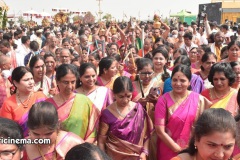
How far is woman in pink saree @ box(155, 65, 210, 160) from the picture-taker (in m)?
3.39

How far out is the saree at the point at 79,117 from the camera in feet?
11.0

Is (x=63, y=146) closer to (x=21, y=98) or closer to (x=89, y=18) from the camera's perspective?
(x=21, y=98)

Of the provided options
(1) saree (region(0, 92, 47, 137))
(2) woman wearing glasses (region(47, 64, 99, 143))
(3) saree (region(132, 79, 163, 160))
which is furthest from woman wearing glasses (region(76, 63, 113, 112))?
(1) saree (region(0, 92, 47, 137))

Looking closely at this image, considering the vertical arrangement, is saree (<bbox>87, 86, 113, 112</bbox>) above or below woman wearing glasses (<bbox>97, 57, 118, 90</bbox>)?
below

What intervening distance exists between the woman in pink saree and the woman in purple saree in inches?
8.0

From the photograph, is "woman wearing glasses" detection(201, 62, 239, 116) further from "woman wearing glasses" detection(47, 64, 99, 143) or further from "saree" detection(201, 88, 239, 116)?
"woman wearing glasses" detection(47, 64, 99, 143)

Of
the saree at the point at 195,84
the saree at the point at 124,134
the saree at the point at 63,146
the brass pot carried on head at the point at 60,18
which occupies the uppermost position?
the brass pot carried on head at the point at 60,18

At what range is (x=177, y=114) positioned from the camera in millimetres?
3418

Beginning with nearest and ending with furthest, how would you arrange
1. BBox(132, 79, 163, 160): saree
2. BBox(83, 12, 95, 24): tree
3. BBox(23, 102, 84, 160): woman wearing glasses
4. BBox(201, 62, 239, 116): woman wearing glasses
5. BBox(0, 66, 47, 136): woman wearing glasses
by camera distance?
BBox(23, 102, 84, 160): woman wearing glasses, BBox(0, 66, 47, 136): woman wearing glasses, BBox(201, 62, 239, 116): woman wearing glasses, BBox(132, 79, 163, 160): saree, BBox(83, 12, 95, 24): tree

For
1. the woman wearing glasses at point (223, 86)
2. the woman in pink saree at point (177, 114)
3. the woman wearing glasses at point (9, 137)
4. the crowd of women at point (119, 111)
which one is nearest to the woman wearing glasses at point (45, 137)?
the crowd of women at point (119, 111)

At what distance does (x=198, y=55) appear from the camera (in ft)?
19.7

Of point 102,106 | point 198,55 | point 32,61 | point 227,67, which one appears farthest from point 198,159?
point 198,55

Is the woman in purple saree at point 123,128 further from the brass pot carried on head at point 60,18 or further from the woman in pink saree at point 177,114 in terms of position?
the brass pot carried on head at point 60,18

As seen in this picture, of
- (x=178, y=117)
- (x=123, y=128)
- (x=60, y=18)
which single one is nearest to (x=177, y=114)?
(x=178, y=117)
